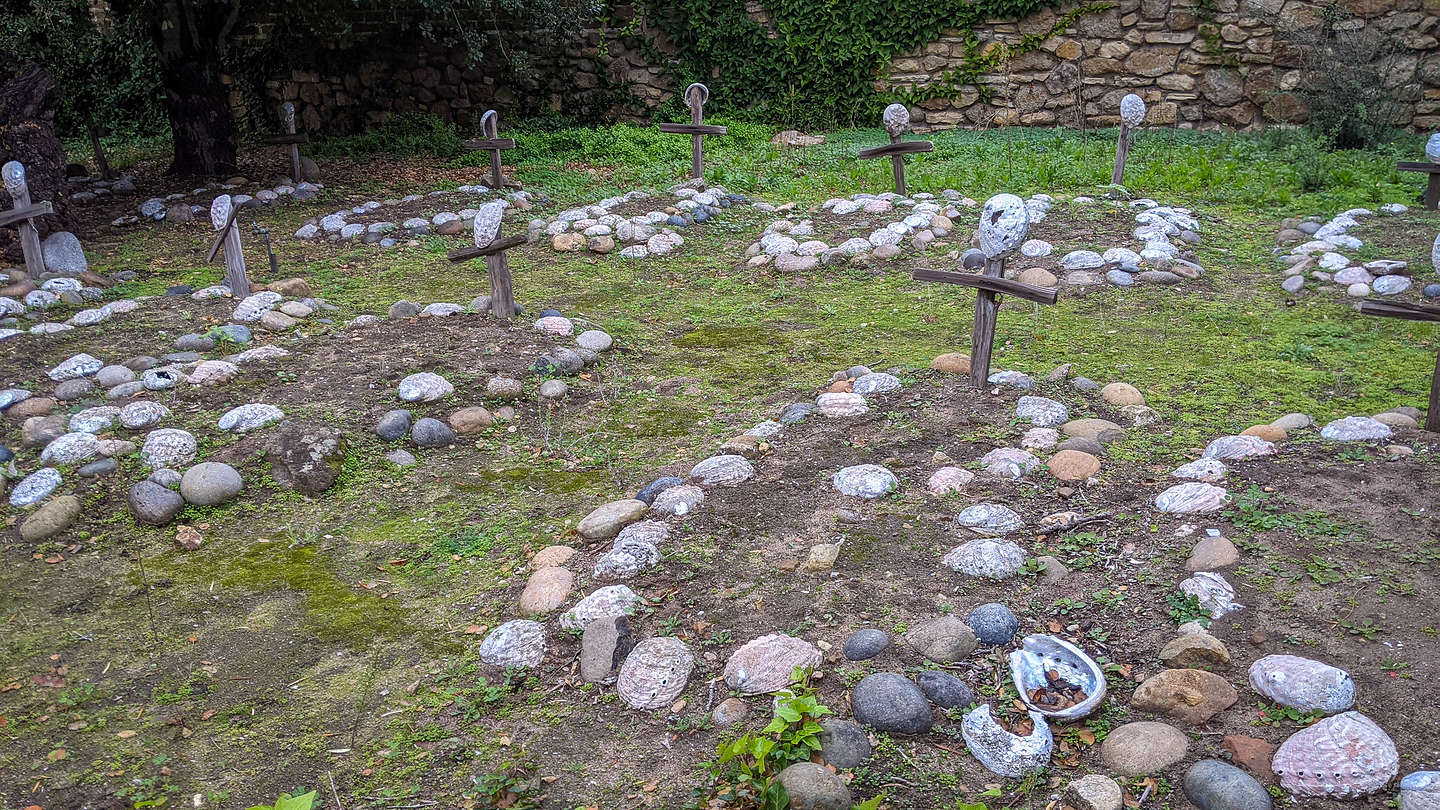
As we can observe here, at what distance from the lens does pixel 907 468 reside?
12.1 ft

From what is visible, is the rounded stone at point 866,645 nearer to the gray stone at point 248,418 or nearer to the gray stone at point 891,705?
the gray stone at point 891,705

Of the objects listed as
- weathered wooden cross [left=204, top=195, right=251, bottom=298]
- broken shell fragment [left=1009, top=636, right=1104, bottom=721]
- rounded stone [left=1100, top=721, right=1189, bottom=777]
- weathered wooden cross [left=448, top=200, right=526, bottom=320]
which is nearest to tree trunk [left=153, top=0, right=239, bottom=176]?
weathered wooden cross [left=204, top=195, right=251, bottom=298]

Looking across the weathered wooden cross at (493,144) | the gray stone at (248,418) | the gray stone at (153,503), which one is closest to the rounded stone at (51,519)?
the gray stone at (153,503)

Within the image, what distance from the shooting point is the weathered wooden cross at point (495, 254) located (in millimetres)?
5523

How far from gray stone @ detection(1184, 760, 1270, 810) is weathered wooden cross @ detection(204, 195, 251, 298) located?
6.26 metres

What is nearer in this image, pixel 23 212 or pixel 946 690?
pixel 946 690

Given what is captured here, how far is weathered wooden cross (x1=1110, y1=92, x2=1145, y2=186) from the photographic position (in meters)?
7.14

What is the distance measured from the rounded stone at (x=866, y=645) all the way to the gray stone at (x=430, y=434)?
7.98ft

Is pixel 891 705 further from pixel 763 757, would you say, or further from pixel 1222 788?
pixel 1222 788

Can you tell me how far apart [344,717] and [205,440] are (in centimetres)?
217

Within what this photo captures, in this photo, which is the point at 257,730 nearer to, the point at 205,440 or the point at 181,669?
the point at 181,669

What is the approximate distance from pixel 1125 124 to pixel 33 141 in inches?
335

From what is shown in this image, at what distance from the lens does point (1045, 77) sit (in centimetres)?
1088

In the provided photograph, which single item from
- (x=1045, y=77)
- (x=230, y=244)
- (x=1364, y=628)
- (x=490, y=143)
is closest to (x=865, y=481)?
(x=1364, y=628)
